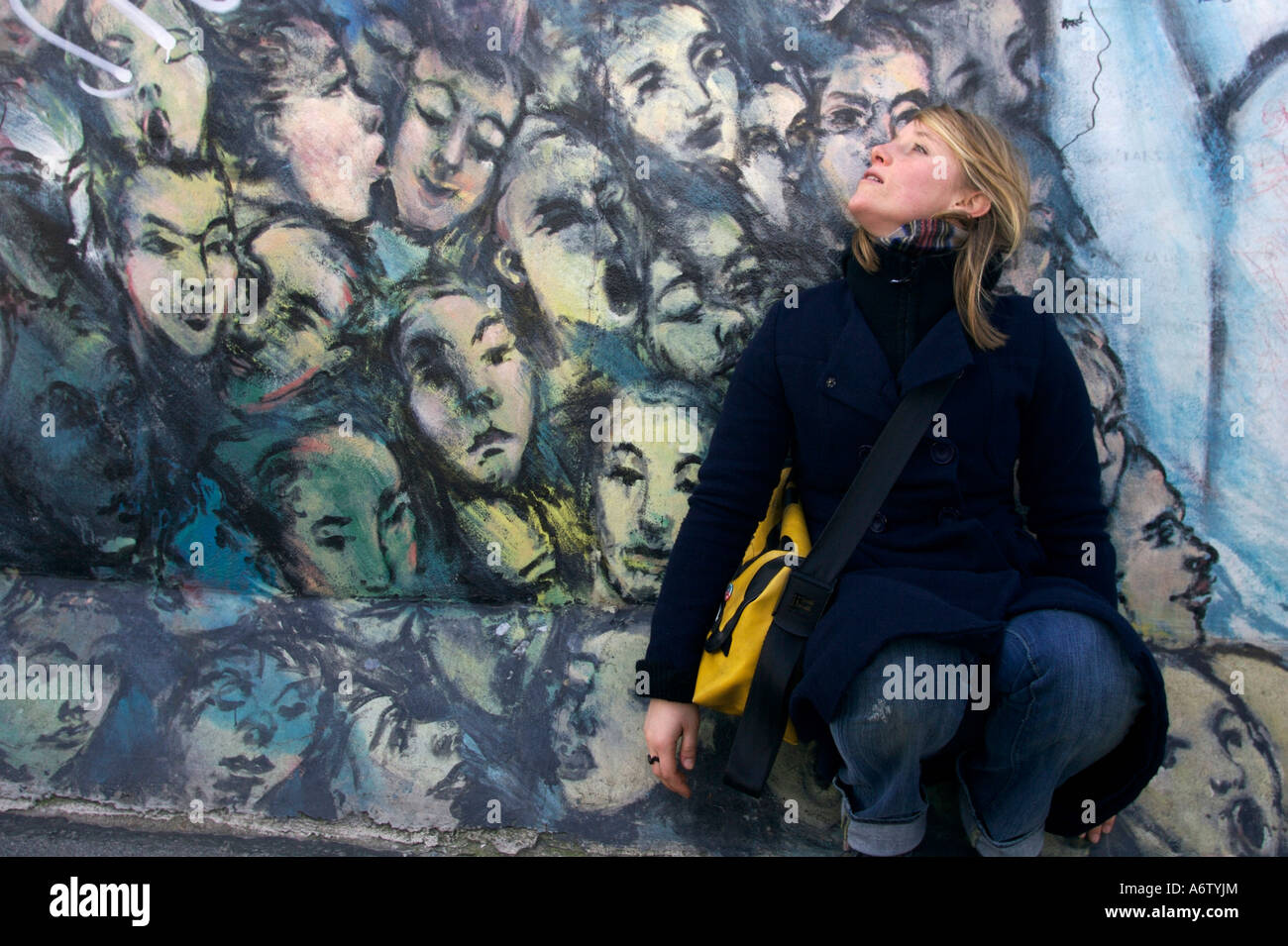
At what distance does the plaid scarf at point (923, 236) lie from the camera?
2.10 metres

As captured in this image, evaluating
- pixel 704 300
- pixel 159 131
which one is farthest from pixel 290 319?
pixel 704 300

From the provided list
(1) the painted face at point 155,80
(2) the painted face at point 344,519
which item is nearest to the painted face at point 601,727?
(2) the painted face at point 344,519

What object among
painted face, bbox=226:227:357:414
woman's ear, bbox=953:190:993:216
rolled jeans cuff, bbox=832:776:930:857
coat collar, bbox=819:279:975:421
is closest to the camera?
rolled jeans cuff, bbox=832:776:930:857

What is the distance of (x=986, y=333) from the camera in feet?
6.97

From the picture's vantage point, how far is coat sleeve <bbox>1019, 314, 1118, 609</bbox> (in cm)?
216

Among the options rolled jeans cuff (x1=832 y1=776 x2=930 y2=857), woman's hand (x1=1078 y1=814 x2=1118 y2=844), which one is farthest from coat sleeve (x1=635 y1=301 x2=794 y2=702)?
woman's hand (x1=1078 y1=814 x2=1118 y2=844)

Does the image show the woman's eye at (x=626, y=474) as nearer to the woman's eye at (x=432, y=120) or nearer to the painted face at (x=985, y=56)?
the woman's eye at (x=432, y=120)

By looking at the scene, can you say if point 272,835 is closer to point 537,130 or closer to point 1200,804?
point 537,130

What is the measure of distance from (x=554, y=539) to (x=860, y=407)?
94 centimetres

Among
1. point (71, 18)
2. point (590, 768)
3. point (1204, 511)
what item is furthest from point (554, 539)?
point (71, 18)

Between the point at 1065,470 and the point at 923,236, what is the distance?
599mm

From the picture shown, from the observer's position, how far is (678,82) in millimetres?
2578

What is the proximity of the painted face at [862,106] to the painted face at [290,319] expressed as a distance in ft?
4.25

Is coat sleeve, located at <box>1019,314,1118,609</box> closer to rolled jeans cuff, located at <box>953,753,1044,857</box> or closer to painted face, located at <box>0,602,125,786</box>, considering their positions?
rolled jeans cuff, located at <box>953,753,1044,857</box>
